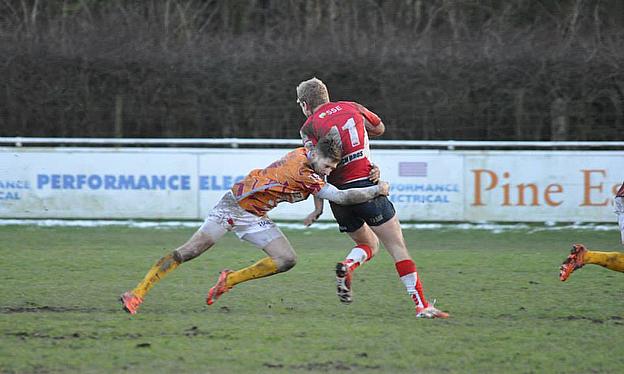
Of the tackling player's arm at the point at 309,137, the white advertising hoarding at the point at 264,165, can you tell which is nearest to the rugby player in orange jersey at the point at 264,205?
the tackling player's arm at the point at 309,137

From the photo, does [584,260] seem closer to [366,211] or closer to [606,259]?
[606,259]

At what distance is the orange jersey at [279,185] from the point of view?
723 cm

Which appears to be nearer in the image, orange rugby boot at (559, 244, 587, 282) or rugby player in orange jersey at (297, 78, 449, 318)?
rugby player in orange jersey at (297, 78, 449, 318)

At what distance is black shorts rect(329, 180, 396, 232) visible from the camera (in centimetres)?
742

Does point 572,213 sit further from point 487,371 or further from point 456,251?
point 487,371

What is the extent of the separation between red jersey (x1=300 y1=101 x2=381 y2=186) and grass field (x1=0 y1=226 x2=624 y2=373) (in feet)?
3.53

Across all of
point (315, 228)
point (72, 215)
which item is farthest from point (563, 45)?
point (72, 215)

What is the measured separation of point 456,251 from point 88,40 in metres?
9.34

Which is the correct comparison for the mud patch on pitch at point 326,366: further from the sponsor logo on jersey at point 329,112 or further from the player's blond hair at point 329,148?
the sponsor logo on jersey at point 329,112

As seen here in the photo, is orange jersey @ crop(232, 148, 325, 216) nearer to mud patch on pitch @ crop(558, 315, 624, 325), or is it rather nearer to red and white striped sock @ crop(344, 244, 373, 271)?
red and white striped sock @ crop(344, 244, 373, 271)

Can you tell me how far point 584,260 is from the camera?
8.03 m

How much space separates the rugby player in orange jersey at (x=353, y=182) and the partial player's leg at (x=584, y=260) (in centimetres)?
125

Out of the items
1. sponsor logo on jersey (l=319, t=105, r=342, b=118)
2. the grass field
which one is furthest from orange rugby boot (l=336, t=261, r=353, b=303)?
sponsor logo on jersey (l=319, t=105, r=342, b=118)

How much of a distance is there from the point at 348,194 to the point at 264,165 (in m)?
7.72
